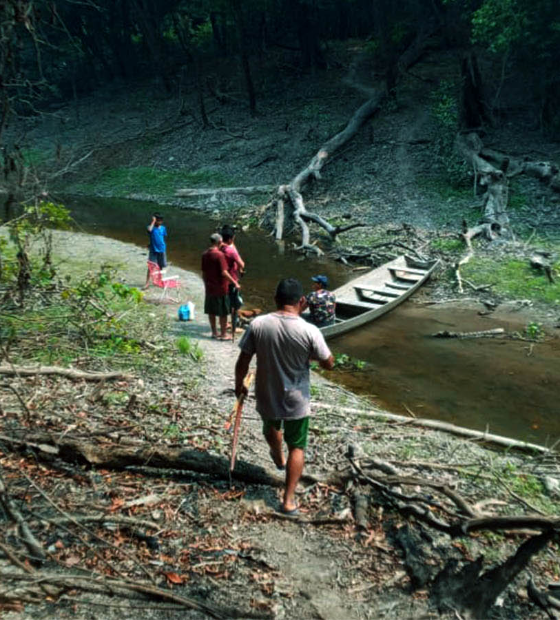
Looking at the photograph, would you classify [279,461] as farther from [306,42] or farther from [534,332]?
[306,42]

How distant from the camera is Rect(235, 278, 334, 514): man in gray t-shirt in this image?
14.8 feet

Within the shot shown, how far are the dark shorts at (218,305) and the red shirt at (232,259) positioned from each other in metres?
0.46

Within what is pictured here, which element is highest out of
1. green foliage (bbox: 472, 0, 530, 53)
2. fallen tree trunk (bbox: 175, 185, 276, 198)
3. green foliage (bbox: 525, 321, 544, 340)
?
green foliage (bbox: 472, 0, 530, 53)

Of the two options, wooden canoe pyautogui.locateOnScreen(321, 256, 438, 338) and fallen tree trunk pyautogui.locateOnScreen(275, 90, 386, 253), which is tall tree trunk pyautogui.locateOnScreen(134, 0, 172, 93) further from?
wooden canoe pyautogui.locateOnScreen(321, 256, 438, 338)

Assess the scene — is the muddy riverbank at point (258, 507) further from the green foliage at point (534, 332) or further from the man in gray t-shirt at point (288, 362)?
the green foliage at point (534, 332)

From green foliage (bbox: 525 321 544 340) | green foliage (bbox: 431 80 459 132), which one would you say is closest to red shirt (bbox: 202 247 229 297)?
green foliage (bbox: 525 321 544 340)

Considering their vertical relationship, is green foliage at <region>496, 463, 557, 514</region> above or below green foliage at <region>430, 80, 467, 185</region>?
below

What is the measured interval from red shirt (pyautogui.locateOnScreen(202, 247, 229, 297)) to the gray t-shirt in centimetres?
502

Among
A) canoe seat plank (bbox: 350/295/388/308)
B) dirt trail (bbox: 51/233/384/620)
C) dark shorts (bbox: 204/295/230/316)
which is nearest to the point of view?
dirt trail (bbox: 51/233/384/620)

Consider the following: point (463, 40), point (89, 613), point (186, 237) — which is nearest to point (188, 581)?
point (89, 613)

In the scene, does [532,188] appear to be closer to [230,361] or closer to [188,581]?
[230,361]

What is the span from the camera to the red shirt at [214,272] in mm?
9469

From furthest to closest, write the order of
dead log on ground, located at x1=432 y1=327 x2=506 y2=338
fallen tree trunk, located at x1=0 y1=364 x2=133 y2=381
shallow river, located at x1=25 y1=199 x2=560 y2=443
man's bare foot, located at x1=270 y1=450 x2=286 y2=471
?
dead log on ground, located at x1=432 y1=327 x2=506 y2=338 < shallow river, located at x1=25 y1=199 x2=560 y2=443 < fallen tree trunk, located at x1=0 y1=364 x2=133 y2=381 < man's bare foot, located at x1=270 y1=450 x2=286 y2=471

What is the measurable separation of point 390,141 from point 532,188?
8626mm
